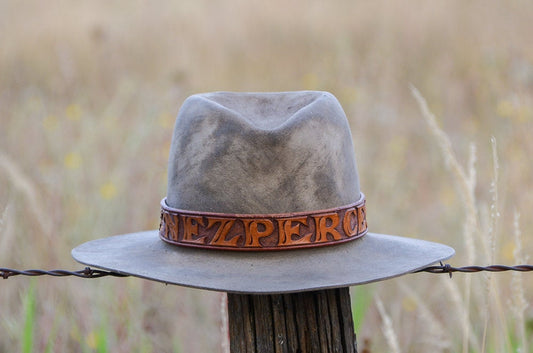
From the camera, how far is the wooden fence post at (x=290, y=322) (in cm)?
158

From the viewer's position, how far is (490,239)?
6.40ft

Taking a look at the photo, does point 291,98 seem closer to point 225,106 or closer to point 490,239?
point 225,106

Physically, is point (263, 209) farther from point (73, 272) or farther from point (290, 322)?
point (73, 272)

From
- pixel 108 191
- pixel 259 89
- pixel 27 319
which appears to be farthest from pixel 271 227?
pixel 259 89

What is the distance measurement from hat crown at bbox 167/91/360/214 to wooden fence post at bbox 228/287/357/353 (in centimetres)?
22

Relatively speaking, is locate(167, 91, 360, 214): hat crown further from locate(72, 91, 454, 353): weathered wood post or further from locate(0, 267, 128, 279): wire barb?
locate(0, 267, 128, 279): wire barb

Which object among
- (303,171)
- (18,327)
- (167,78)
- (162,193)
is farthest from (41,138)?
(303,171)

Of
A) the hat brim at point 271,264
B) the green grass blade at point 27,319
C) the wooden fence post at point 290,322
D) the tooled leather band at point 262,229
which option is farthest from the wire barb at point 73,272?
the green grass blade at point 27,319

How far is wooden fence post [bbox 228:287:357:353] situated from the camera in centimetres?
158

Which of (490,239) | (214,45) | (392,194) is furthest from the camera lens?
(214,45)

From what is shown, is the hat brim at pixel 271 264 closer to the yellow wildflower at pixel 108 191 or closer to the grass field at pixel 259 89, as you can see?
the grass field at pixel 259 89

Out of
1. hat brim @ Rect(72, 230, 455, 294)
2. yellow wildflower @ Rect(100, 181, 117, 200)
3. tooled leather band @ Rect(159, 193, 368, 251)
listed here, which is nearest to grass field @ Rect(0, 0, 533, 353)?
yellow wildflower @ Rect(100, 181, 117, 200)

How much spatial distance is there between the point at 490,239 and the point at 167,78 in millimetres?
4647

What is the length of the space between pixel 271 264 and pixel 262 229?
87 millimetres
